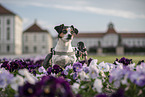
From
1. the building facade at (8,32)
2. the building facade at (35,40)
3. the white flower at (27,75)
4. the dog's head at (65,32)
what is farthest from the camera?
the building facade at (35,40)

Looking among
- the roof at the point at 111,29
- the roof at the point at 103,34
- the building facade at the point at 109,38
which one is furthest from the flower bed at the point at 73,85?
the roof at the point at 111,29

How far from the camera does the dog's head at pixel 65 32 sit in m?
4.09

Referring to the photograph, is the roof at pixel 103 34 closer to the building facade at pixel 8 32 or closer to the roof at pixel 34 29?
the roof at pixel 34 29

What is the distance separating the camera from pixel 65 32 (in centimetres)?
412

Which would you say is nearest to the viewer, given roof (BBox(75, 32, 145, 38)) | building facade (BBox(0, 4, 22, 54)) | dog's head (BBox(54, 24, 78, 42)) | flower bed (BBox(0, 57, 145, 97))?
flower bed (BBox(0, 57, 145, 97))

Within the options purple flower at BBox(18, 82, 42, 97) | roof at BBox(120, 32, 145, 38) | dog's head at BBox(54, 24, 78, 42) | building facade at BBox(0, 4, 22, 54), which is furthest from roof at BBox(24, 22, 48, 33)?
purple flower at BBox(18, 82, 42, 97)

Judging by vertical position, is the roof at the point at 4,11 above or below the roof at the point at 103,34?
above

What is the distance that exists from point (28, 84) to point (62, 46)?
2459mm

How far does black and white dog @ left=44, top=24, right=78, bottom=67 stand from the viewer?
4129 mm

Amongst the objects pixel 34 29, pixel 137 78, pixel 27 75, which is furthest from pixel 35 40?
pixel 137 78

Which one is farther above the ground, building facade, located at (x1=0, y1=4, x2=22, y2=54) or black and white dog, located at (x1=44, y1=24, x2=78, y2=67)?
building facade, located at (x1=0, y1=4, x2=22, y2=54)

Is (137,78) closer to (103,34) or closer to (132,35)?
(103,34)

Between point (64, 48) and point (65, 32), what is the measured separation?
1.26 feet

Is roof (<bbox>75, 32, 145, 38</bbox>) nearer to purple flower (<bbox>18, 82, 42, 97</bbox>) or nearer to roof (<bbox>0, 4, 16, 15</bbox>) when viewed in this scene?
roof (<bbox>0, 4, 16, 15</bbox>)
